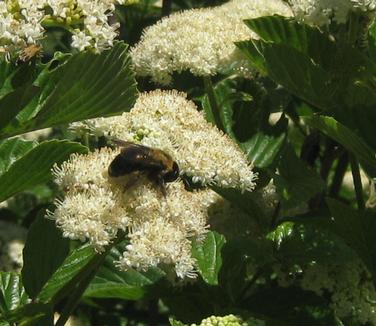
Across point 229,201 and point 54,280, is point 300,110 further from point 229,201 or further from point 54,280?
point 54,280

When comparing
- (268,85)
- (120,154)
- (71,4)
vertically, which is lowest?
(268,85)

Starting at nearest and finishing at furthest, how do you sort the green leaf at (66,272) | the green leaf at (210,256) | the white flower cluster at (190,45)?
the green leaf at (66,272)
the green leaf at (210,256)
the white flower cluster at (190,45)

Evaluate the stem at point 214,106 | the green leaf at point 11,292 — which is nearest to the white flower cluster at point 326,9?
the stem at point 214,106

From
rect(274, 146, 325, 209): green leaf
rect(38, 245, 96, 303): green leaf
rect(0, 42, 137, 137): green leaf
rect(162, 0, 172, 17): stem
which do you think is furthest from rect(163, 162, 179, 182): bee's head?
rect(162, 0, 172, 17): stem

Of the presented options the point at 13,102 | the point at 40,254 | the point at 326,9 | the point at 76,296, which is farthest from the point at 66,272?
the point at 326,9

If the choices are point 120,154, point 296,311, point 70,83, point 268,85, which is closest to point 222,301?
point 296,311

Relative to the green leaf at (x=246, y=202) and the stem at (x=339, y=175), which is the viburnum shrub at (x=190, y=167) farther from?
the stem at (x=339, y=175)

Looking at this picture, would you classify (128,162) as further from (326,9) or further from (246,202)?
(326,9)
